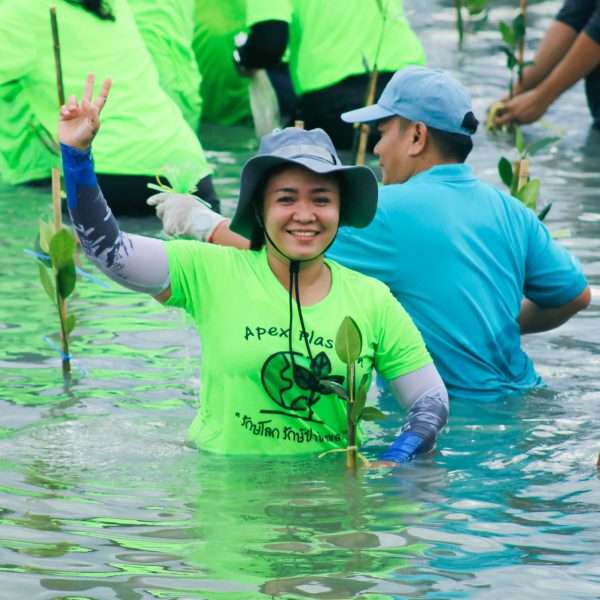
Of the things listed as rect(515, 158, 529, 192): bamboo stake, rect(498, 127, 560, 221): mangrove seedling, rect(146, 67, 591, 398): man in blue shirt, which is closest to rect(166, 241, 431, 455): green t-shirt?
rect(146, 67, 591, 398): man in blue shirt

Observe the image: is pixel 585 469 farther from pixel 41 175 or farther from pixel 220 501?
pixel 41 175

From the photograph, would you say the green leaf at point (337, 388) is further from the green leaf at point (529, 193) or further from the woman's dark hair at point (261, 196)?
the green leaf at point (529, 193)

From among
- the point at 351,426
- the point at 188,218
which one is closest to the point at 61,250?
the point at 188,218

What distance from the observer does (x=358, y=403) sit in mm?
3742

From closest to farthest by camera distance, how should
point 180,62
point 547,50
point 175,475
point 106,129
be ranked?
1. point 175,475
2. point 106,129
3. point 180,62
4. point 547,50

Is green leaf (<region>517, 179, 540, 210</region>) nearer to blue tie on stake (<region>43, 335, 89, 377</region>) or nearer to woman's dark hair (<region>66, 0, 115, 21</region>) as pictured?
blue tie on stake (<region>43, 335, 89, 377</region>)

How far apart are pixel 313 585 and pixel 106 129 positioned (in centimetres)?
432

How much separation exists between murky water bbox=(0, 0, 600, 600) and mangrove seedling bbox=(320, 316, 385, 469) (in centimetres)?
22

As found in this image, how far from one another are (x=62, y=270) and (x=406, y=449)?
160 centimetres

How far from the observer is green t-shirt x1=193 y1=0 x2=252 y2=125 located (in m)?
9.52

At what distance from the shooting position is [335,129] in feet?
29.0

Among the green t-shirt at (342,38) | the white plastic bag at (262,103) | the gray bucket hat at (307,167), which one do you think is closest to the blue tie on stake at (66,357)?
the gray bucket hat at (307,167)

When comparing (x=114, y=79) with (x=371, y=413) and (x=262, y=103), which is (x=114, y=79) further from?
(x=371, y=413)

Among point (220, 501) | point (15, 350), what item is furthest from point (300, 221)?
point (15, 350)
